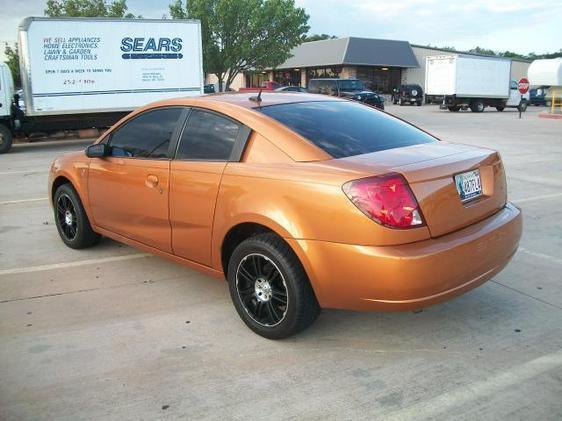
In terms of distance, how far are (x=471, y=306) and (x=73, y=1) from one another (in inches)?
1579

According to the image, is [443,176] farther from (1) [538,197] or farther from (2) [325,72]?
(2) [325,72]

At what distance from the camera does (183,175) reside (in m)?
3.89

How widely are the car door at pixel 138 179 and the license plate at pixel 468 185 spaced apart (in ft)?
6.74

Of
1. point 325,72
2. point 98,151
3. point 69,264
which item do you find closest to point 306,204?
point 98,151

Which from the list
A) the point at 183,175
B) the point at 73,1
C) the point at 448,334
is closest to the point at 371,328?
the point at 448,334

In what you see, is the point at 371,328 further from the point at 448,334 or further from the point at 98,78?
the point at 98,78

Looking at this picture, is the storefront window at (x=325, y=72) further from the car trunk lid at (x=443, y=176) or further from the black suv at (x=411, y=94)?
the car trunk lid at (x=443, y=176)

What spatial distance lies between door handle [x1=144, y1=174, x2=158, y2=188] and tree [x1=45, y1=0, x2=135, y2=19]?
3722cm

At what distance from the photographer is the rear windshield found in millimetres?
3559

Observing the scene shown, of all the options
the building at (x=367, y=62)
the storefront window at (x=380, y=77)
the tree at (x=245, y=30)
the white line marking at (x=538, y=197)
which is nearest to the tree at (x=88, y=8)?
the tree at (x=245, y=30)

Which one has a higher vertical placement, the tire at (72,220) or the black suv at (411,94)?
the black suv at (411,94)

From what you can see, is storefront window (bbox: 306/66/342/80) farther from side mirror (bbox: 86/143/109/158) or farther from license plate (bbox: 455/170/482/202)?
license plate (bbox: 455/170/482/202)

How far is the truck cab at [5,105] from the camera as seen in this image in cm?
1409

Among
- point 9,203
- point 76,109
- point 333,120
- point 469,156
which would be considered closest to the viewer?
point 469,156
